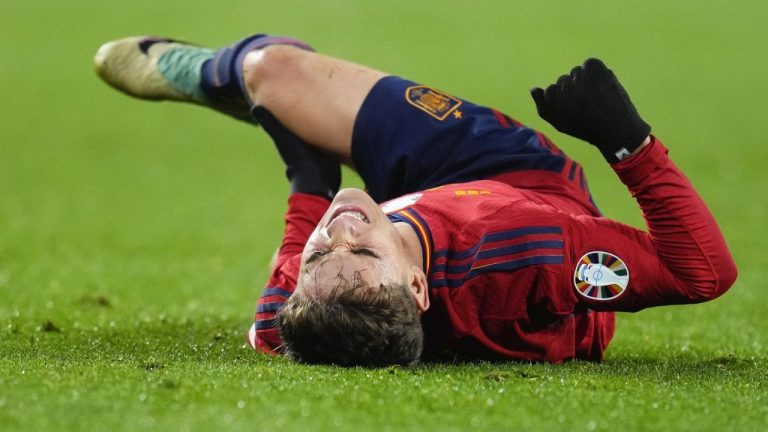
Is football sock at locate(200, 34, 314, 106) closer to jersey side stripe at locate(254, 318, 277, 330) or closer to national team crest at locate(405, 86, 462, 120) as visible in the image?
national team crest at locate(405, 86, 462, 120)

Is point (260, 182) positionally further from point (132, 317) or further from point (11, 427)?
point (11, 427)

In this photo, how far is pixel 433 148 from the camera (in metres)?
4.21

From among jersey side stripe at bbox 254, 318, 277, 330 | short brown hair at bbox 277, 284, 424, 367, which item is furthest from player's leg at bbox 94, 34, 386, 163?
short brown hair at bbox 277, 284, 424, 367

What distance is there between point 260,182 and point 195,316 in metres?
5.85

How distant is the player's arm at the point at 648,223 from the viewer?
3.46 m

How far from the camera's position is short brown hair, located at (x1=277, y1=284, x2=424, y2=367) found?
129 inches

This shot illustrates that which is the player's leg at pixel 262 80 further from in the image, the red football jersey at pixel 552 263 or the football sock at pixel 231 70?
the red football jersey at pixel 552 263

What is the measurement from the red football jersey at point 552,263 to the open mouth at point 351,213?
0.26 meters

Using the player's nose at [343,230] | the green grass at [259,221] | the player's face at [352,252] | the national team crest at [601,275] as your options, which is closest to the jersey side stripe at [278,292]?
the green grass at [259,221]

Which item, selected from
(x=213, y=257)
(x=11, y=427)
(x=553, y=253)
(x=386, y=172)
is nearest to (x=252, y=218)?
(x=213, y=257)

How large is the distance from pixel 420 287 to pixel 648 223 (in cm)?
73

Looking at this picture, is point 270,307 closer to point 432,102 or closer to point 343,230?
point 343,230

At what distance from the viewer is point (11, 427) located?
2605 mm

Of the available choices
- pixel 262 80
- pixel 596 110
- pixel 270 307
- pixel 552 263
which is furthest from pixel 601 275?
pixel 262 80
